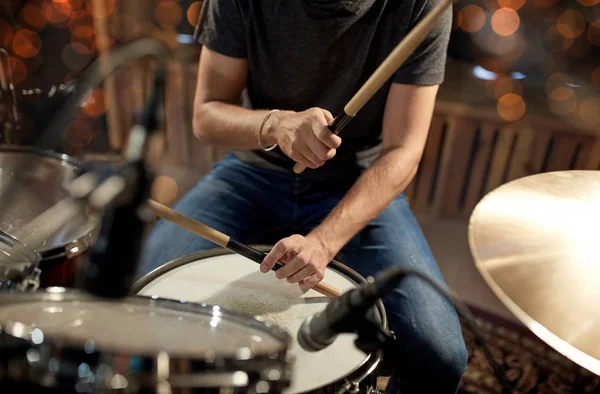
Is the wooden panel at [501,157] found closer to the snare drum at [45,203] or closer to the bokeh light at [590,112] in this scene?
the bokeh light at [590,112]

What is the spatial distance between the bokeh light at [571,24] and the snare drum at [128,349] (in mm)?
1465

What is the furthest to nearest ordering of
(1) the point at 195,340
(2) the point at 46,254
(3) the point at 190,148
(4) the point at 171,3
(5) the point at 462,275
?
(3) the point at 190,148, (4) the point at 171,3, (5) the point at 462,275, (2) the point at 46,254, (1) the point at 195,340

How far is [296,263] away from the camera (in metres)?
0.75

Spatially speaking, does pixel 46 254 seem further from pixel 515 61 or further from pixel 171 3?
pixel 515 61

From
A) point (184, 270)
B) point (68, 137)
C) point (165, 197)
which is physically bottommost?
point (165, 197)

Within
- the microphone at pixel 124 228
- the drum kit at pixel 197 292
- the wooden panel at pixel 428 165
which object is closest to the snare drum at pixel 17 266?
the drum kit at pixel 197 292

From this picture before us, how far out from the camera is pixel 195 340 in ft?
1.53

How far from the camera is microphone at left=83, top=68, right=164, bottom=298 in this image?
39 centimetres

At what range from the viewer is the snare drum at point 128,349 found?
1.34 feet

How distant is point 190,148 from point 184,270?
1323 millimetres

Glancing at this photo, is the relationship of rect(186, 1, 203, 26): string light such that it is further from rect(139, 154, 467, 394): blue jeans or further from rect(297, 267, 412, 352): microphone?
rect(297, 267, 412, 352): microphone

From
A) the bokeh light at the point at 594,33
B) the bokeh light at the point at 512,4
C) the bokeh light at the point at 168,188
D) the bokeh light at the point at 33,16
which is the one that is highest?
the bokeh light at the point at 512,4

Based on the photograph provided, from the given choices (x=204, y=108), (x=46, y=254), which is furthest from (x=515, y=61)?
(x=46, y=254)

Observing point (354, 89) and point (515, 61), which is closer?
point (354, 89)
